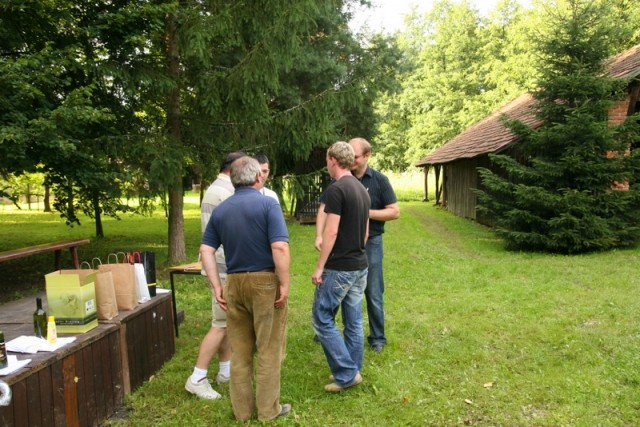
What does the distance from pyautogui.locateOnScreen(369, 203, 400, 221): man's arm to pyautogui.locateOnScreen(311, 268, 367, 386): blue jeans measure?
2.35ft

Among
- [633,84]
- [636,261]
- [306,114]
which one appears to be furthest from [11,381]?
[633,84]

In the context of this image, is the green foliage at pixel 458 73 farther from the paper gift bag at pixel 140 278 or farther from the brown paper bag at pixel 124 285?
the brown paper bag at pixel 124 285

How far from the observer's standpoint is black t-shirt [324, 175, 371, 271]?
13.0ft

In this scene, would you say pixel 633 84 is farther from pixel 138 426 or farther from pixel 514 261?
pixel 138 426

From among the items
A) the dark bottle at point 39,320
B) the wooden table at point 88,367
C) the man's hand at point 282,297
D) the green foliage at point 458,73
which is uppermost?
the green foliage at point 458,73

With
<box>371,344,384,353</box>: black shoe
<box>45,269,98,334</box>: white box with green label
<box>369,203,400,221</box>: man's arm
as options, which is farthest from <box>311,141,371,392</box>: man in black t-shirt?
<box>45,269,98,334</box>: white box with green label

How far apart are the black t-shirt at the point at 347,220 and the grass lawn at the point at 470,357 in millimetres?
1104

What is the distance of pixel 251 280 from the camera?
3.50m

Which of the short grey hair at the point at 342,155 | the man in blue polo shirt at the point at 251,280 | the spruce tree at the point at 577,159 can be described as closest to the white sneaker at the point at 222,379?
the man in blue polo shirt at the point at 251,280

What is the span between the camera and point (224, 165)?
4387mm

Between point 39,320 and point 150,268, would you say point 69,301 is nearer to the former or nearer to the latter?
point 39,320

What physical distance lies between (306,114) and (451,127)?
1321 inches

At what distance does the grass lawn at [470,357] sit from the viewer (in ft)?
12.8

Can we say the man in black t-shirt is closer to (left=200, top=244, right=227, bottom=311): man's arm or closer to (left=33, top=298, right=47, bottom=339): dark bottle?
(left=200, top=244, right=227, bottom=311): man's arm
